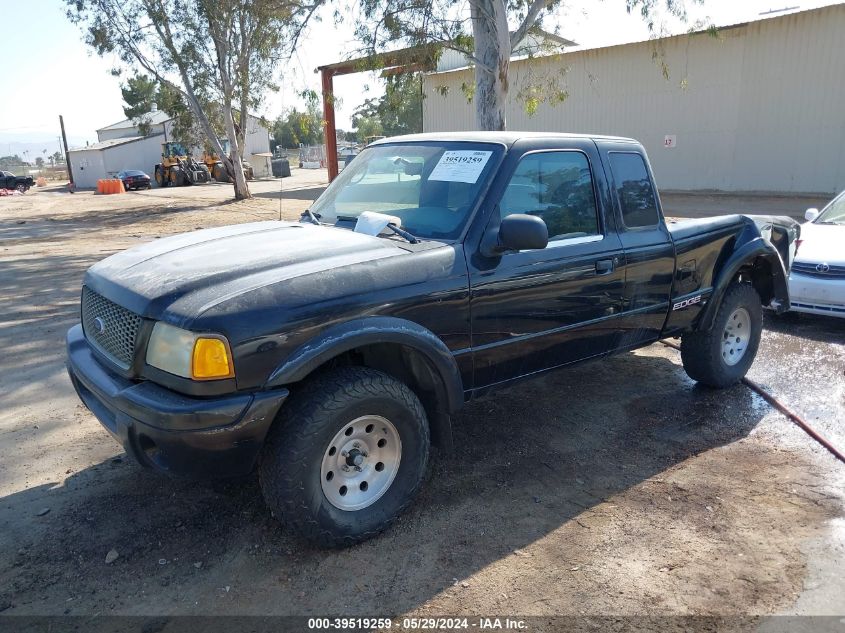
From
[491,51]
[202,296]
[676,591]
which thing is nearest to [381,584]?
[676,591]

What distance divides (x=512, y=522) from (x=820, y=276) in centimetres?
501

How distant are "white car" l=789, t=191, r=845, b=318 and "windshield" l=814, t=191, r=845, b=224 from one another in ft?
1.44

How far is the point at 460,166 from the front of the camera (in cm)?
361

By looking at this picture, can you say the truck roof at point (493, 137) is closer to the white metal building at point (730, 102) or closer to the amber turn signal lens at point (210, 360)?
Answer: the amber turn signal lens at point (210, 360)

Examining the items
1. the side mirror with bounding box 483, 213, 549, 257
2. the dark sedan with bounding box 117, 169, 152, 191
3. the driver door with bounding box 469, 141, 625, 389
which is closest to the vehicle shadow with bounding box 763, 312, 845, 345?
the driver door with bounding box 469, 141, 625, 389

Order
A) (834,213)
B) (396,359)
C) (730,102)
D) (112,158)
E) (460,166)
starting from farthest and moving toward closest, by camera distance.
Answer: (112,158)
(730,102)
(834,213)
(460,166)
(396,359)

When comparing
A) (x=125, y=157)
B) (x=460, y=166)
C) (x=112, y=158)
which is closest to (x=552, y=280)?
(x=460, y=166)

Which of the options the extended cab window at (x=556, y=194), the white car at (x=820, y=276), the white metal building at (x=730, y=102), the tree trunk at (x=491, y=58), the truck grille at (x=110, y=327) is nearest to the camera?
the truck grille at (x=110, y=327)

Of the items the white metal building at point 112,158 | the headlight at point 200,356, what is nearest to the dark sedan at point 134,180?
the white metal building at point 112,158

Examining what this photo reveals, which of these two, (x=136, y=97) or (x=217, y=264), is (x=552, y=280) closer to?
(x=217, y=264)

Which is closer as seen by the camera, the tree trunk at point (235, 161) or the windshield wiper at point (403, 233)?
the windshield wiper at point (403, 233)

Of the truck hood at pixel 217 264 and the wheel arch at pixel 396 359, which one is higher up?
the truck hood at pixel 217 264

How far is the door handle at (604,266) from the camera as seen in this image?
153 inches

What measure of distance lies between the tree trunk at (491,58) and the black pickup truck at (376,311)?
8.45m
